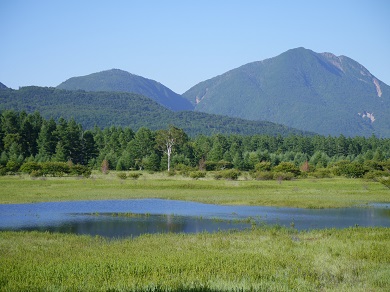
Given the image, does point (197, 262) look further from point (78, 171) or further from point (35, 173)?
point (78, 171)

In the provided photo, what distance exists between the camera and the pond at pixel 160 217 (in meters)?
30.5

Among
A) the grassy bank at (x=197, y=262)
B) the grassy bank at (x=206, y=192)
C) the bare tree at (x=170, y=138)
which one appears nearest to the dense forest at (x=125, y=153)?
the bare tree at (x=170, y=138)

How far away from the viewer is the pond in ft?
100

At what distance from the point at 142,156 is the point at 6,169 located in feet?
125

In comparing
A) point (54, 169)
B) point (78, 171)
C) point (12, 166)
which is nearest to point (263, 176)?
point (78, 171)

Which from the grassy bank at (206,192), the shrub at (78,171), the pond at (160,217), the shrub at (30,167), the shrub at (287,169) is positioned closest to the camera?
the pond at (160,217)

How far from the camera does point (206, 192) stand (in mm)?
56188

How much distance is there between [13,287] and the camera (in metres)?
14.7

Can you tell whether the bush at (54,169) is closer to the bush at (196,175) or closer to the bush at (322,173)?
the bush at (196,175)

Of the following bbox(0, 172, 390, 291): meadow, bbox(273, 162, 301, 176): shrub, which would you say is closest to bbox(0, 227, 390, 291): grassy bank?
bbox(0, 172, 390, 291): meadow

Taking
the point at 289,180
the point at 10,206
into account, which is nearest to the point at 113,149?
the point at 289,180

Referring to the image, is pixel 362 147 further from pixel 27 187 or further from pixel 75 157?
pixel 27 187

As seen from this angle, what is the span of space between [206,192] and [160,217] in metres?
20.4

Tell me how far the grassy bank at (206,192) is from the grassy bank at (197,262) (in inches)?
824
